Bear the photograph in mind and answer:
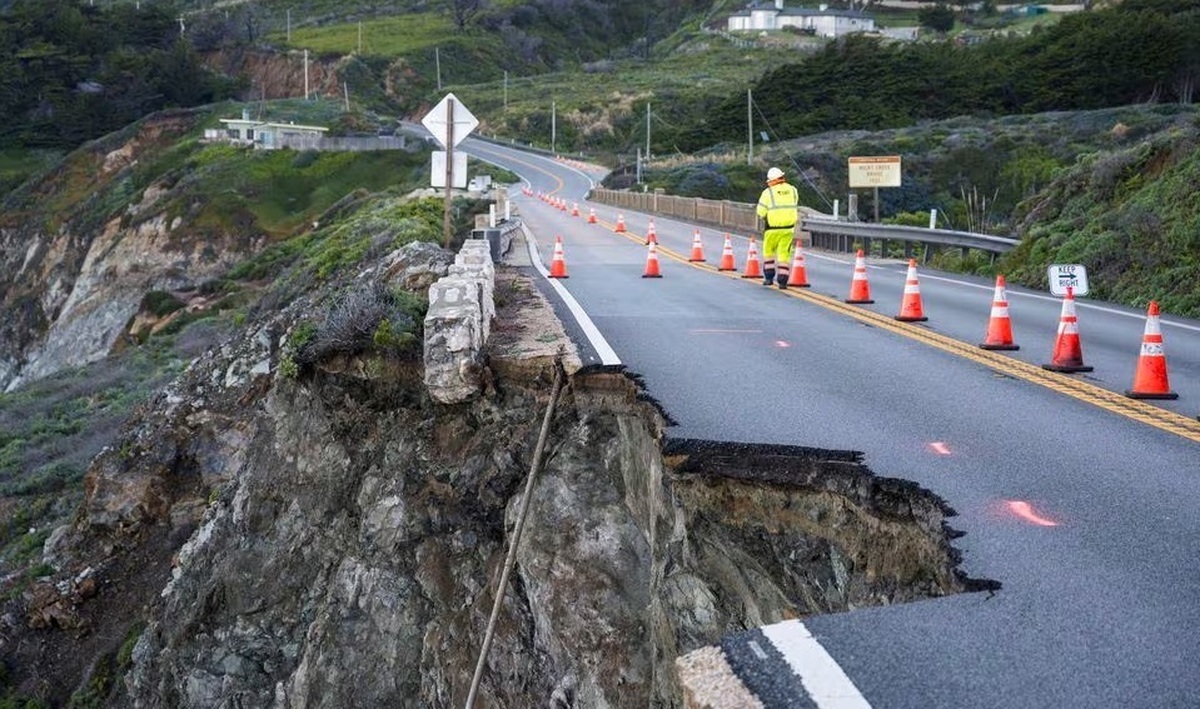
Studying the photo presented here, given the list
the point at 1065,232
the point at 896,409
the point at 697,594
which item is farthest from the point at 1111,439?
the point at 1065,232

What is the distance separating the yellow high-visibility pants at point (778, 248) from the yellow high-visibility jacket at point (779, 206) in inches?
11.0

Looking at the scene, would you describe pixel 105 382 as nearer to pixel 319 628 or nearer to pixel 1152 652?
pixel 319 628

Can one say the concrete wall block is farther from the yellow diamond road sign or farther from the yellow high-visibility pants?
the yellow diamond road sign

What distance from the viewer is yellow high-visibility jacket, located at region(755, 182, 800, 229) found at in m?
18.3

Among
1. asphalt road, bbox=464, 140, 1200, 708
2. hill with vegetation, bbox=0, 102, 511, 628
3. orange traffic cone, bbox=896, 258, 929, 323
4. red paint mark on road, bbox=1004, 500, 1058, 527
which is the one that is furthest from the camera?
hill with vegetation, bbox=0, 102, 511, 628

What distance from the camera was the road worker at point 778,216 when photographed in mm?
18297

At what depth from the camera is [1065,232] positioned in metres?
23.0

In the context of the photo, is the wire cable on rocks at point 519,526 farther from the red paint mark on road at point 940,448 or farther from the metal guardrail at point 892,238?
the metal guardrail at point 892,238

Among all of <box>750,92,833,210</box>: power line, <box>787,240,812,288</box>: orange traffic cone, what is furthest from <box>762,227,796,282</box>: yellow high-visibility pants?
<box>750,92,833,210</box>: power line

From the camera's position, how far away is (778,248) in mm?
19328

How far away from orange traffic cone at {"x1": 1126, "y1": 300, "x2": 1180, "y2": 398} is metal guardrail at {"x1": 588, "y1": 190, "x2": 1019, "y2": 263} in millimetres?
13600

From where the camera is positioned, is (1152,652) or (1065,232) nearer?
(1152,652)

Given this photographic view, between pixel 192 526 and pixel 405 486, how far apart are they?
18.3 feet

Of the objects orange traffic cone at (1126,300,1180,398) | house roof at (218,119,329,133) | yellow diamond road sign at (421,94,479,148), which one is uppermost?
house roof at (218,119,329,133)
